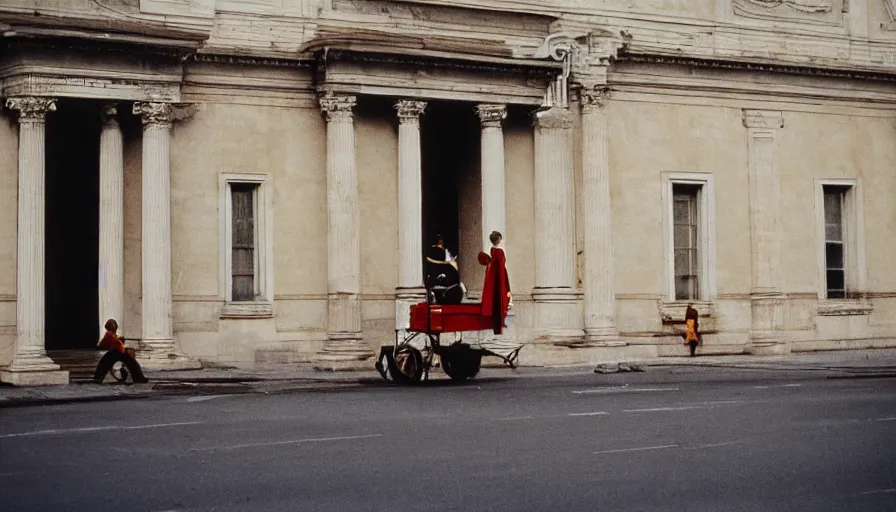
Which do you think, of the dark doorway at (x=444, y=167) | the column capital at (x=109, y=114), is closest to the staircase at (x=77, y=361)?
the column capital at (x=109, y=114)

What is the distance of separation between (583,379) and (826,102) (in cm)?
1561

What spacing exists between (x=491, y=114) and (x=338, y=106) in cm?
369

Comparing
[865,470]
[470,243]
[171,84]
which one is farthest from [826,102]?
[865,470]

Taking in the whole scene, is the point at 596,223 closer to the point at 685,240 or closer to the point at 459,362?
the point at 685,240

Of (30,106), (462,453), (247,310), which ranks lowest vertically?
(462,453)

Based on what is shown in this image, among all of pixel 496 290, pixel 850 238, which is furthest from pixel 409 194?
pixel 850 238

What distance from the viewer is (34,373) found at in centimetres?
2555

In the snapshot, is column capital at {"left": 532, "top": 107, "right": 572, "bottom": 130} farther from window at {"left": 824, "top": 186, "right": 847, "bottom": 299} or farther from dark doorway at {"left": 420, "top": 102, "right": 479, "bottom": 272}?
window at {"left": 824, "top": 186, "right": 847, "bottom": 299}

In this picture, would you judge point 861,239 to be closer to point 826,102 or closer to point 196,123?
point 826,102

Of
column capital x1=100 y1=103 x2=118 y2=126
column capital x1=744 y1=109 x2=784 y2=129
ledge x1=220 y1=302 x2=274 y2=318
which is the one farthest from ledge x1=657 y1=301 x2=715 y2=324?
column capital x1=100 y1=103 x2=118 y2=126

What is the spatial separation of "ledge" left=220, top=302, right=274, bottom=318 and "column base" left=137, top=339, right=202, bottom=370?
185cm

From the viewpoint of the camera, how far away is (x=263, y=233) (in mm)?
30203

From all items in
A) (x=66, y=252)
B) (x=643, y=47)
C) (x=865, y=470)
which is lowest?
(x=865, y=470)

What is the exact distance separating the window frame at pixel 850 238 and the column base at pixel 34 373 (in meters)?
20.5
